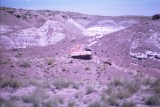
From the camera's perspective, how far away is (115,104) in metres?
13.2

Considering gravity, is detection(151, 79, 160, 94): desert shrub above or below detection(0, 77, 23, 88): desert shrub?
above

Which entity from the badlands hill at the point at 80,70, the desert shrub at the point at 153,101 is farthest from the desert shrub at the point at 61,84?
the desert shrub at the point at 153,101

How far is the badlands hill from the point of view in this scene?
13961 mm

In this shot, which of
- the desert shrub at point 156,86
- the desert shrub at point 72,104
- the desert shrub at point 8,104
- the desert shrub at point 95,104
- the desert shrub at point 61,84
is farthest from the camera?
the desert shrub at point 61,84

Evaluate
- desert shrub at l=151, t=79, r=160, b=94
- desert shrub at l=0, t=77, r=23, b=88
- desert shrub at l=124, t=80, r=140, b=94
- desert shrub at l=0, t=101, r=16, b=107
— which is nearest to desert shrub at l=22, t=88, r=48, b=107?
desert shrub at l=0, t=101, r=16, b=107


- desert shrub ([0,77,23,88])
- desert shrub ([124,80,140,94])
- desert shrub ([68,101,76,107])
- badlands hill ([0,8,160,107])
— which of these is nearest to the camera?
desert shrub ([68,101,76,107])

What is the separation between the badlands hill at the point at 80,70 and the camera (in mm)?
13961

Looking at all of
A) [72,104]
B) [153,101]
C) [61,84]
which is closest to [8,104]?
[72,104]

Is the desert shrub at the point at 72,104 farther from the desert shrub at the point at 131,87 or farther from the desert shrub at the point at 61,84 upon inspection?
the desert shrub at the point at 61,84

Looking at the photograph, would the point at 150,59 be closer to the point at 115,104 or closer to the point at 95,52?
the point at 95,52

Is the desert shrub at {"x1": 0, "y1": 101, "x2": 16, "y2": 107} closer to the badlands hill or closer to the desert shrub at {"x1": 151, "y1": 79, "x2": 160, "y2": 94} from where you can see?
the badlands hill

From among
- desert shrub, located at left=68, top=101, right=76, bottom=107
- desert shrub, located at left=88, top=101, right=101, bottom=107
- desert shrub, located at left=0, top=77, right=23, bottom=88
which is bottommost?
desert shrub, located at left=0, top=77, right=23, bottom=88

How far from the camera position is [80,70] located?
984 inches

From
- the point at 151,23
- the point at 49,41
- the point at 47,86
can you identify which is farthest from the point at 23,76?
the point at 49,41
